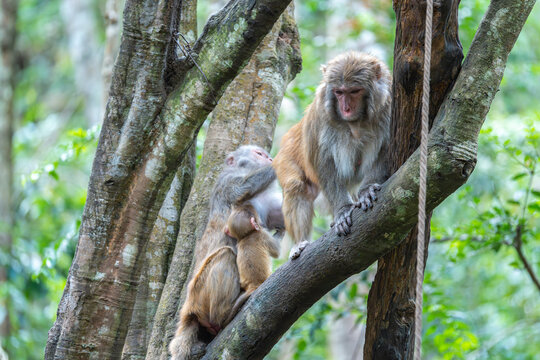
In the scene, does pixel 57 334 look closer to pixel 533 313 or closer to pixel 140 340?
pixel 140 340

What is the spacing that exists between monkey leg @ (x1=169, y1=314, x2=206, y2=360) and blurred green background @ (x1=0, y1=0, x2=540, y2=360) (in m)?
1.42

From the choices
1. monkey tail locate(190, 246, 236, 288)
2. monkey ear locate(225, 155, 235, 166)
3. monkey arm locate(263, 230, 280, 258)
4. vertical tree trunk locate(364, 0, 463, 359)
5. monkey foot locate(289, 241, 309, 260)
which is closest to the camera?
vertical tree trunk locate(364, 0, 463, 359)

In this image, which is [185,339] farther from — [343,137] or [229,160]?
[343,137]

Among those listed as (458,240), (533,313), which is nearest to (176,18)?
(458,240)

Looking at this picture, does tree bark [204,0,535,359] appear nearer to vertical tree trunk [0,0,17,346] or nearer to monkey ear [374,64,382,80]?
monkey ear [374,64,382,80]

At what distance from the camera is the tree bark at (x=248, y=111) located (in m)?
6.20

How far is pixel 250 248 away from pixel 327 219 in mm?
6565

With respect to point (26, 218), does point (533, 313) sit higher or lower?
lower

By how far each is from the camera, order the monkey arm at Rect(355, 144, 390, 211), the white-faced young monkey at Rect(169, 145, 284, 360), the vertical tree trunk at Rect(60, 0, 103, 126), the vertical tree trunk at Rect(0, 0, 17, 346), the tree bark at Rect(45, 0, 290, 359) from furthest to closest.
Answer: the vertical tree trunk at Rect(60, 0, 103, 126) → the vertical tree trunk at Rect(0, 0, 17, 346) → the white-faced young monkey at Rect(169, 145, 284, 360) → the monkey arm at Rect(355, 144, 390, 211) → the tree bark at Rect(45, 0, 290, 359)

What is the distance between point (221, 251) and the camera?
545cm

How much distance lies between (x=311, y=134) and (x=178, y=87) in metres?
1.31

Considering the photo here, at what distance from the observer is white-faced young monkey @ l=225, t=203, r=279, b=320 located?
17.3ft

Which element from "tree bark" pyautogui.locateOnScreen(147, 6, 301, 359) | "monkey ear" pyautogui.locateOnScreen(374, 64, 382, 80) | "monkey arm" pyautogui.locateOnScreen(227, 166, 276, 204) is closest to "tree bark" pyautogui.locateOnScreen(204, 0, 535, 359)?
"monkey ear" pyautogui.locateOnScreen(374, 64, 382, 80)

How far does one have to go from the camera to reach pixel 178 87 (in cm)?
436
